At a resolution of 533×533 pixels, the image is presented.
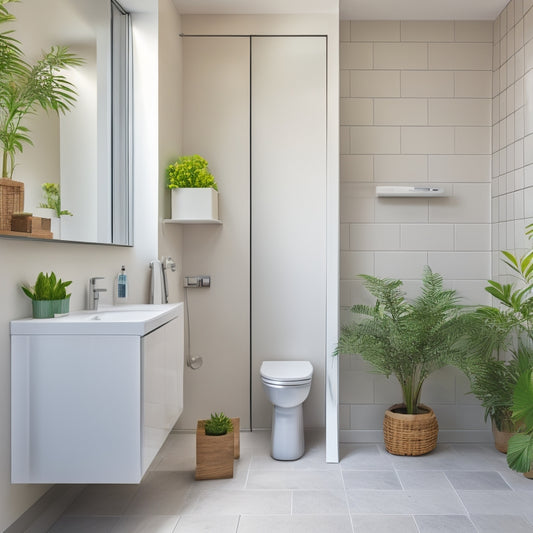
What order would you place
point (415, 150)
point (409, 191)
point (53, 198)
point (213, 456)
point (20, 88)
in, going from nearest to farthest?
point (20, 88), point (53, 198), point (213, 456), point (409, 191), point (415, 150)

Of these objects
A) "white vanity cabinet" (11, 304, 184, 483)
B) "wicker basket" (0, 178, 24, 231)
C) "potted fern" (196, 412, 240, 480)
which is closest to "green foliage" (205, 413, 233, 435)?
"potted fern" (196, 412, 240, 480)

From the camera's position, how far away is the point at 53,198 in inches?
80.0

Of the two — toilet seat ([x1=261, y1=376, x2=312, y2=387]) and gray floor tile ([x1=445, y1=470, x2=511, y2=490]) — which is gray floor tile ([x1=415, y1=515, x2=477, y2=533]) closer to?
gray floor tile ([x1=445, y1=470, x2=511, y2=490])

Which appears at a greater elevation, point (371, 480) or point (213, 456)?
point (213, 456)

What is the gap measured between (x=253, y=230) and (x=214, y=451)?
1.41 m

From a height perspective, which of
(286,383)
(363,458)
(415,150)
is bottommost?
(363,458)

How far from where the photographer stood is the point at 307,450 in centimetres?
308

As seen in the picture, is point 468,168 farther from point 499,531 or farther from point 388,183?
point 499,531

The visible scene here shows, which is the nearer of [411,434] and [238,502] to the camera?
[238,502]

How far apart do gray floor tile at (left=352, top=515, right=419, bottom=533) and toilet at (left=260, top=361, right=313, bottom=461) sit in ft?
2.35

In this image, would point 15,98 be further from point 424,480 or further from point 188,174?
point 424,480

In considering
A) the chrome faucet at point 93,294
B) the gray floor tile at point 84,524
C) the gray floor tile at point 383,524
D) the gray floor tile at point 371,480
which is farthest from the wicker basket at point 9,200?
the gray floor tile at point 371,480

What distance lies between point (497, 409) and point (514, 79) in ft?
6.36

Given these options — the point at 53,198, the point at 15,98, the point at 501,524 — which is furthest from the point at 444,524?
the point at 15,98
